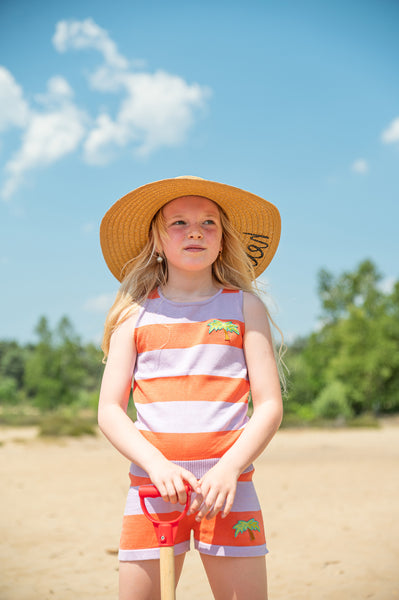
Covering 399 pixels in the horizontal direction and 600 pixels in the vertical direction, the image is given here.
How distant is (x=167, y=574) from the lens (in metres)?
1.66

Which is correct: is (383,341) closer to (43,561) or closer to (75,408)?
(75,408)

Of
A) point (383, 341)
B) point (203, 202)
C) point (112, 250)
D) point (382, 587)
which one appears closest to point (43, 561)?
point (382, 587)

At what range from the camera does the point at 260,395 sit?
6.32ft

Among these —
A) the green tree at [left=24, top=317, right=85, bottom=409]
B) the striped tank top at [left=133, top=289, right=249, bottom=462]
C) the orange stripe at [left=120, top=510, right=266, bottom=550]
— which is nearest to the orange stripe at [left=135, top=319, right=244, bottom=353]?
the striped tank top at [left=133, top=289, right=249, bottom=462]

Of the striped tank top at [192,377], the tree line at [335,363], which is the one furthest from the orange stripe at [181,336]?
the tree line at [335,363]

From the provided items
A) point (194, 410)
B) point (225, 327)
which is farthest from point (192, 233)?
point (194, 410)

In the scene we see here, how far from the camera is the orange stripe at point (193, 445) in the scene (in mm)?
1828

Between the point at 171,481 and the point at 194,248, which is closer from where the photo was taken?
the point at 171,481

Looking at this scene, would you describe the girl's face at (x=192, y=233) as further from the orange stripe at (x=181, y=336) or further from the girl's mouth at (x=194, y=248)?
the orange stripe at (x=181, y=336)

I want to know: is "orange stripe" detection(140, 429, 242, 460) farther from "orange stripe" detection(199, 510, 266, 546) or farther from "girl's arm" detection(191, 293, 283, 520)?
"orange stripe" detection(199, 510, 266, 546)

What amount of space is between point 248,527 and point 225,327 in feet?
2.30

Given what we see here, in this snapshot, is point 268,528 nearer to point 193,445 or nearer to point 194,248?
point 193,445

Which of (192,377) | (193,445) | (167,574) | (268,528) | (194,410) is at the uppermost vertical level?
(192,377)

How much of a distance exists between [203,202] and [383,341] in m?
27.4
